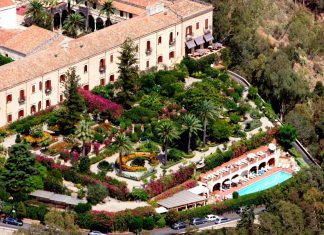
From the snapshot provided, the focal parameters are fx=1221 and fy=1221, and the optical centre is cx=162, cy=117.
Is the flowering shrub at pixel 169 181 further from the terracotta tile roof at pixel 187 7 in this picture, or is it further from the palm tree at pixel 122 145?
the terracotta tile roof at pixel 187 7

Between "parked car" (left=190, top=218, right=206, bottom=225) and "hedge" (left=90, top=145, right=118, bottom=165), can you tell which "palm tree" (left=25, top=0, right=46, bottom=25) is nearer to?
"hedge" (left=90, top=145, right=118, bottom=165)

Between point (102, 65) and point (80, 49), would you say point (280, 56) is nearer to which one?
point (102, 65)

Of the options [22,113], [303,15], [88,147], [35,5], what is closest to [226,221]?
[88,147]

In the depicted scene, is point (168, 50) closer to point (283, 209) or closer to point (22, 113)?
point (22, 113)

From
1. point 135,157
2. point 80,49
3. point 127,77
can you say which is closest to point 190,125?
point 135,157

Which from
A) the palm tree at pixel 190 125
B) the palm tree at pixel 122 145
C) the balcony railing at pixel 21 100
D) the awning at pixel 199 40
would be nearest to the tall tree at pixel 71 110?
the balcony railing at pixel 21 100

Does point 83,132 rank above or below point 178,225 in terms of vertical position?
above
